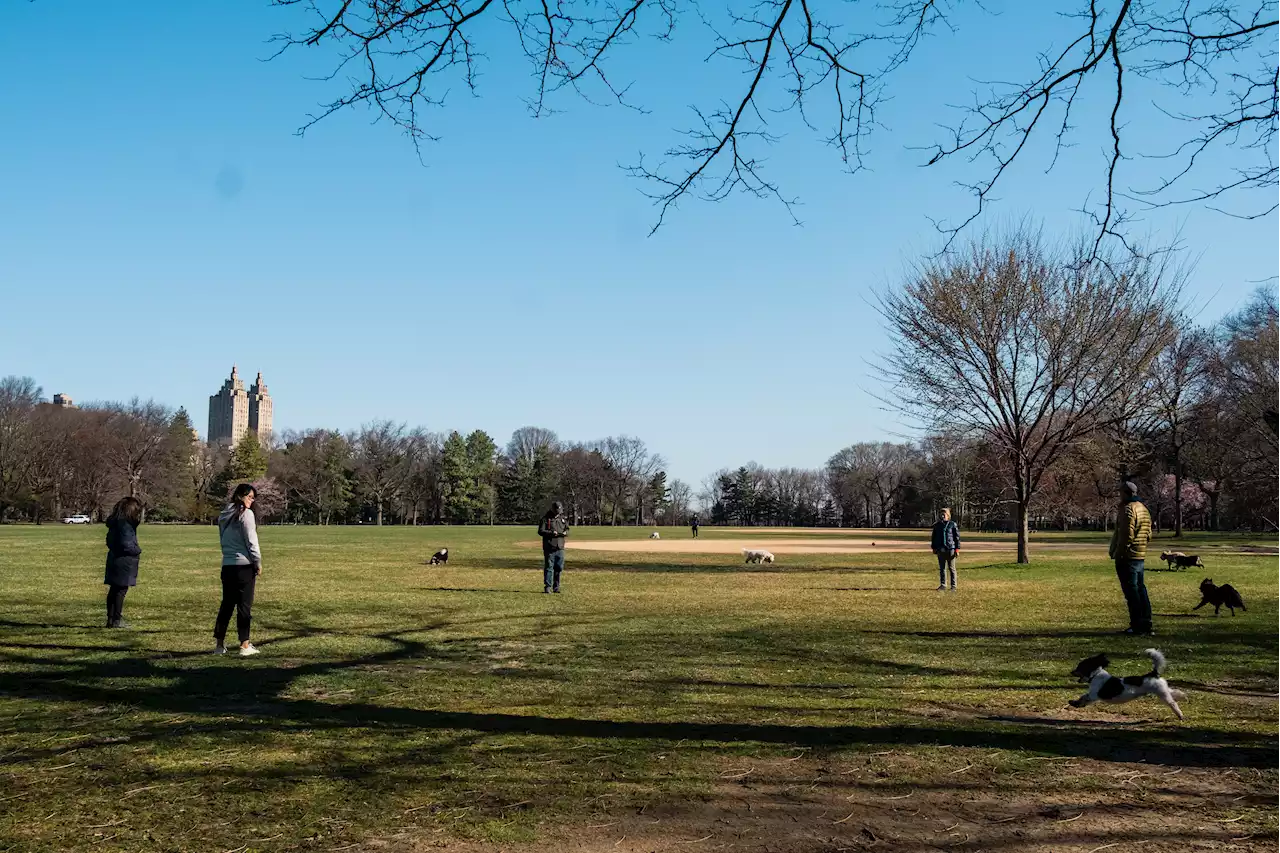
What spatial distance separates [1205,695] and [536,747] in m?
5.58

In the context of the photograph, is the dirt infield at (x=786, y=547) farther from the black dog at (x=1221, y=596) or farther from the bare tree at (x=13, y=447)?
the bare tree at (x=13, y=447)

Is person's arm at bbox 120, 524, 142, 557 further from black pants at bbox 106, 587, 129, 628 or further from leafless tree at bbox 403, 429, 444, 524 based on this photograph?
leafless tree at bbox 403, 429, 444, 524

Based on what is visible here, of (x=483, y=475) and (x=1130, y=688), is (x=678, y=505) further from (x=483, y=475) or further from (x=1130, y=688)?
(x=1130, y=688)

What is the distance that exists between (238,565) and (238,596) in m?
0.35

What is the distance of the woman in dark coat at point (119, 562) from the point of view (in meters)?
11.5

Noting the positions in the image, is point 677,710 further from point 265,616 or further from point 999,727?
point 265,616

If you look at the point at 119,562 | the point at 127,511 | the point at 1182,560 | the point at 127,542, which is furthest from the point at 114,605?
the point at 1182,560

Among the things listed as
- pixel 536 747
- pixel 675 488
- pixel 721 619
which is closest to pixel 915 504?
pixel 675 488

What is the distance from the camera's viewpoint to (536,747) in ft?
18.7

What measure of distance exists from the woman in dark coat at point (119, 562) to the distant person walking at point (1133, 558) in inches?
476

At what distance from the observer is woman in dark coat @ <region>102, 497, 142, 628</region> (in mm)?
11516

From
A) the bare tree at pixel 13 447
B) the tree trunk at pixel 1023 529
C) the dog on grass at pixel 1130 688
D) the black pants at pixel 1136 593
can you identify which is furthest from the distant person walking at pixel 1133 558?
the bare tree at pixel 13 447

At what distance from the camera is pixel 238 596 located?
31.6 feet

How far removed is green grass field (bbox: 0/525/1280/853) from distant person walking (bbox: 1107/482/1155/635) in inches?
15.8
